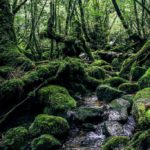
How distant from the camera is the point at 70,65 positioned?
36.3ft

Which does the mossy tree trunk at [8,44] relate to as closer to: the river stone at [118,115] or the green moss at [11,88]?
A: the green moss at [11,88]

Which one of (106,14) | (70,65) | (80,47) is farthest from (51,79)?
(106,14)

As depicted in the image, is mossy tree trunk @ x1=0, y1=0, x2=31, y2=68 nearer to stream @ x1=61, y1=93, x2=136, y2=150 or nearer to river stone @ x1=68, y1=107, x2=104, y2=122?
river stone @ x1=68, y1=107, x2=104, y2=122

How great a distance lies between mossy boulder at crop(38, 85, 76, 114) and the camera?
9094 mm

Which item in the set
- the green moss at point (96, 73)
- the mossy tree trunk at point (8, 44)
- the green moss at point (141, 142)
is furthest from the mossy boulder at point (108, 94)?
the green moss at point (141, 142)

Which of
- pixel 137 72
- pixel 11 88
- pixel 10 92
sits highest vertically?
pixel 137 72

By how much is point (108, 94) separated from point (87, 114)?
1749mm

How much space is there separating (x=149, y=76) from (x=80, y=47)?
6353 millimetres

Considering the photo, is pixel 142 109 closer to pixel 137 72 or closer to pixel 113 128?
pixel 113 128

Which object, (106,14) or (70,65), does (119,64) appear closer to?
(70,65)

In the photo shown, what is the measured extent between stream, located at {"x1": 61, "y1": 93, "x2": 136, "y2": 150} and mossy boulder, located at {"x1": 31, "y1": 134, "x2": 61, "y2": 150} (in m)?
0.32

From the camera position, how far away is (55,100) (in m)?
9.34

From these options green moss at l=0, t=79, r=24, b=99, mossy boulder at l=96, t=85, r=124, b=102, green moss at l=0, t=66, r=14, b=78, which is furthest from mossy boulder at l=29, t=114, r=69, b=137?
green moss at l=0, t=66, r=14, b=78

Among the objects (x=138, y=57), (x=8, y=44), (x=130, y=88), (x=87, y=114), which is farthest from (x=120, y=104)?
(x=8, y=44)
